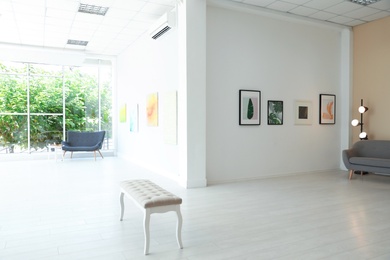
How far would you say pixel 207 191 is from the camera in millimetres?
5746

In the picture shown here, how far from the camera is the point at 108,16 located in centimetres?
736

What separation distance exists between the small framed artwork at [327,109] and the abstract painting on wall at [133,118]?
5.44 m

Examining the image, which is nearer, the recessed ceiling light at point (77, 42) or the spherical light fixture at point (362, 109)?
the spherical light fixture at point (362, 109)

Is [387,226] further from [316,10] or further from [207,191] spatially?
[316,10]

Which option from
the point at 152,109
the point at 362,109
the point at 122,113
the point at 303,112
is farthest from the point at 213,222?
the point at 122,113

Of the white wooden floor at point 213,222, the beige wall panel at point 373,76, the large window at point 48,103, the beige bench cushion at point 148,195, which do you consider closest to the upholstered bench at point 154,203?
the beige bench cushion at point 148,195

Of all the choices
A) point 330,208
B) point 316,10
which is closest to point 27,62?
point 316,10

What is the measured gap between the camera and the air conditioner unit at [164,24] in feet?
21.4

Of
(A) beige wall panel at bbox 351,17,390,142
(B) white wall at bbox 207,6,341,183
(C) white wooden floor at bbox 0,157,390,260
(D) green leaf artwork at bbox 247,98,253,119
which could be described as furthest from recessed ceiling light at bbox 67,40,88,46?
(A) beige wall panel at bbox 351,17,390,142

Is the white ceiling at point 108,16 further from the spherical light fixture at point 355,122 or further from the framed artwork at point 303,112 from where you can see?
the spherical light fixture at point 355,122

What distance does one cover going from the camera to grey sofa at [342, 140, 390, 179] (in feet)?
21.0

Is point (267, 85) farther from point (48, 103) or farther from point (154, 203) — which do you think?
point (48, 103)

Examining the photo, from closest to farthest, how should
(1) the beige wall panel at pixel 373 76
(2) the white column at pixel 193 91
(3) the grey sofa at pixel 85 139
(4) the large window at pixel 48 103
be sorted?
(2) the white column at pixel 193 91
(1) the beige wall panel at pixel 373 76
(4) the large window at pixel 48 103
(3) the grey sofa at pixel 85 139

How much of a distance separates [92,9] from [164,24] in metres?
1.73
